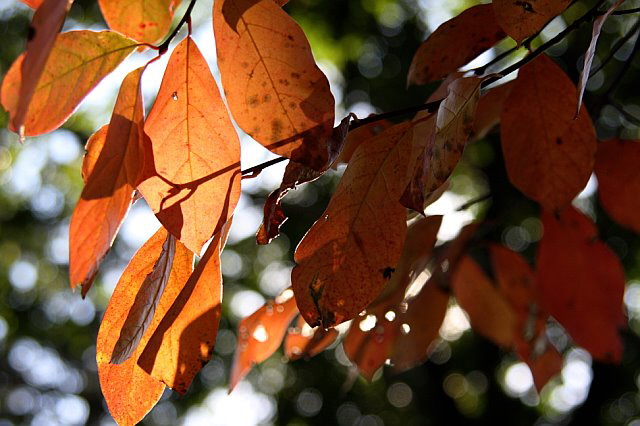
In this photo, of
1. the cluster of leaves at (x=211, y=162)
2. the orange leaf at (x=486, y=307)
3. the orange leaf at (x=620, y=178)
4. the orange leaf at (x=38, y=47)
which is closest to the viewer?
the orange leaf at (x=38, y=47)

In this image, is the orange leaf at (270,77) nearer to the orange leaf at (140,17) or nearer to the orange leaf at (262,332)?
the orange leaf at (140,17)

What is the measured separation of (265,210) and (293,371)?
13.0 ft

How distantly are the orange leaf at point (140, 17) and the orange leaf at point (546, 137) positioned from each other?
288 millimetres

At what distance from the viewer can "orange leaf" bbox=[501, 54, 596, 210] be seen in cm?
58

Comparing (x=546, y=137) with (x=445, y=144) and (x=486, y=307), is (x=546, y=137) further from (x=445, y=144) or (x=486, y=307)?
(x=486, y=307)

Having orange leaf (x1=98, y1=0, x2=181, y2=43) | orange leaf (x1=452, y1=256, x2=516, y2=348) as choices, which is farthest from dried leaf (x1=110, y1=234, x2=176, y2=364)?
orange leaf (x1=452, y1=256, x2=516, y2=348)

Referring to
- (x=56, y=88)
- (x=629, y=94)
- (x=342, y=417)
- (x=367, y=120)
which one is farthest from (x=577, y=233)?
(x=342, y=417)

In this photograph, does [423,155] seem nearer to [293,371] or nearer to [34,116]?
[34,116]

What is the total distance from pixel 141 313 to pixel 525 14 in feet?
0.92

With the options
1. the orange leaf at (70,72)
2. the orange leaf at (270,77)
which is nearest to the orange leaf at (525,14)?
the orange leaf at (270,77)

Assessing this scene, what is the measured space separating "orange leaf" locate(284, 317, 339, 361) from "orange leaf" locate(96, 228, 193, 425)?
278mm

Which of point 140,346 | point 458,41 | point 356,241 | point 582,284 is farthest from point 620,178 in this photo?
point 140,346

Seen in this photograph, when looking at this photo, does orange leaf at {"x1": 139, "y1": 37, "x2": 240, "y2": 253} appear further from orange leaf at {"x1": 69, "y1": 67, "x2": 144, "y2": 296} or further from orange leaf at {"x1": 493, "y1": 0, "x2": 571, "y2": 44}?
orange leaf at {"x1": 493, "y1": 0, "x2": 571, "y2": 44}

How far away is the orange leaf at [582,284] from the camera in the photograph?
0.81m
